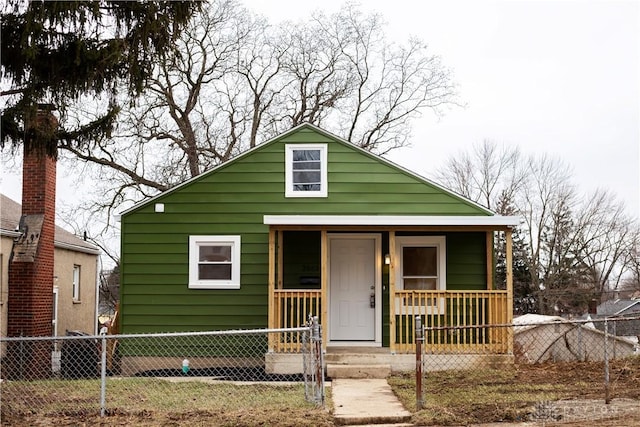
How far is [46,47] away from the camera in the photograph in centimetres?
869

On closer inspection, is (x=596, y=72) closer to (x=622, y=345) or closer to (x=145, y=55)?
(x=622, y=345)

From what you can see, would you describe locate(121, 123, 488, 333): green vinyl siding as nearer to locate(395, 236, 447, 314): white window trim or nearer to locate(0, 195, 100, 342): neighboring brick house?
locate(395, 236, 447, 314): white window trim

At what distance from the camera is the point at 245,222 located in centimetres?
1429

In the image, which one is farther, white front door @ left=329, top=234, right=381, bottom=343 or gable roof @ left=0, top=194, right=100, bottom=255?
gable roof @ left=0, top=194, right=100, bottom=255

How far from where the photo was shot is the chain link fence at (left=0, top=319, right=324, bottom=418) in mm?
8859

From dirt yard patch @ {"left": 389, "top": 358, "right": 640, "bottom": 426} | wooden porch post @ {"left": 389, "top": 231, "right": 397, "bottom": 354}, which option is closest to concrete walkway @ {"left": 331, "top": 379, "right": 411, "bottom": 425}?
dirt yard patch @ {"left": 389, "top": 358, "right": 640, "bottom": 426}

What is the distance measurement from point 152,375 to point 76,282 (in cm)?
880

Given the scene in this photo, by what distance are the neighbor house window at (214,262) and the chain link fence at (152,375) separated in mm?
1058

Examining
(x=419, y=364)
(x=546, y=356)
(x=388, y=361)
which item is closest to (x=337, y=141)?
(x=388, y=361)

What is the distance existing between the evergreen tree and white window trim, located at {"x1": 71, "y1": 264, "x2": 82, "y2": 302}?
12098 mm

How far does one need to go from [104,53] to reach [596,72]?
17721mm

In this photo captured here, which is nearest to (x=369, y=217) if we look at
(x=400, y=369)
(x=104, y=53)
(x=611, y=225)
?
(x=400, y=369)

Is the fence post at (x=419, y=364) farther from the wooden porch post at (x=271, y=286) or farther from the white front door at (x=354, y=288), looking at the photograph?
the white front door at (x=354, y=288)

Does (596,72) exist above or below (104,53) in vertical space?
above
